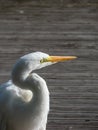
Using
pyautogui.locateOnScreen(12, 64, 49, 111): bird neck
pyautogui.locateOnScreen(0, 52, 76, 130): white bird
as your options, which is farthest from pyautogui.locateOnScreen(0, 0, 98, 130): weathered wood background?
pyautogui.locateOnScreen(12, 64, 49, 111): bird neck

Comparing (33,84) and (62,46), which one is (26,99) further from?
(62,46)

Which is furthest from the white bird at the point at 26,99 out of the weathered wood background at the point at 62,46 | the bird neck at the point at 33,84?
the weathered wood background at the point at 62,46

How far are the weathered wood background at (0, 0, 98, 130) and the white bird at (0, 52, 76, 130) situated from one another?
0.60 meters

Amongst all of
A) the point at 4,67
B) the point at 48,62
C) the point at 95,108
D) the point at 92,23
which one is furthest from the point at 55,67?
the point at 48,62

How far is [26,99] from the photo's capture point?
3494 millimetres

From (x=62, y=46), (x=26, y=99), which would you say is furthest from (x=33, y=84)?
(x=62, y=46)

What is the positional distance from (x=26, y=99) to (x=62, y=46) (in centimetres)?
206

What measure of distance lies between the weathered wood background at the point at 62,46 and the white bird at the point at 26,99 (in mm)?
597

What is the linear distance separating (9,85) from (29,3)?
10.5 ft

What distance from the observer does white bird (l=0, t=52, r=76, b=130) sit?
3.24 m

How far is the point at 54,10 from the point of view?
652 cm

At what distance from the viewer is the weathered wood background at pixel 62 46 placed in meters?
4.28

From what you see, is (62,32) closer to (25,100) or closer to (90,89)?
(90,89)

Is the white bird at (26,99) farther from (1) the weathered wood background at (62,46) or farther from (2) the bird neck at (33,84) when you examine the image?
(1) the weathered wood background at (62,46)
